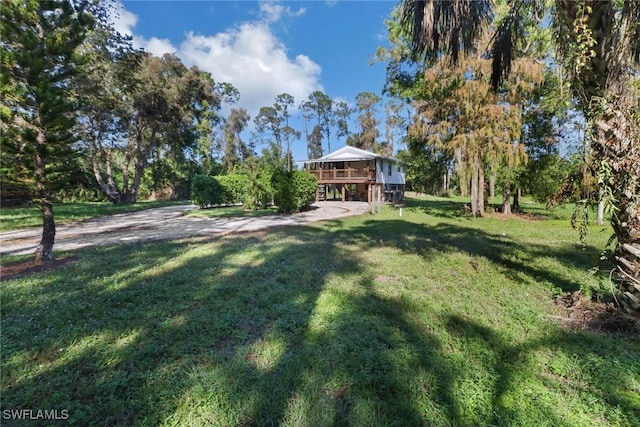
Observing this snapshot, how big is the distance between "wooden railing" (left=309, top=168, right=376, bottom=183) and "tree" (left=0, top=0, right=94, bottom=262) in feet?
63.3

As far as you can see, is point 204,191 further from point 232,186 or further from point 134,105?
point 134,105

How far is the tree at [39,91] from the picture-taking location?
4789 mm

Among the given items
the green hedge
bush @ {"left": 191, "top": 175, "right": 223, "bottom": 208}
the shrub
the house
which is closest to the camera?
the green hedge

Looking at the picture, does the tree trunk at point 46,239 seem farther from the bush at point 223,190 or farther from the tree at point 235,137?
the tree at point 235,137

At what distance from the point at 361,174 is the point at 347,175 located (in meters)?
1.28

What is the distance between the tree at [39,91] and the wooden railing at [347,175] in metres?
19.3

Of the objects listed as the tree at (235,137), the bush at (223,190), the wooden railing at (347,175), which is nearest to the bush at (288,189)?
the bush at (223,190)

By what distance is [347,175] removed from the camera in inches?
963

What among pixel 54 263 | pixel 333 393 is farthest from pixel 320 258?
pixel 54 263

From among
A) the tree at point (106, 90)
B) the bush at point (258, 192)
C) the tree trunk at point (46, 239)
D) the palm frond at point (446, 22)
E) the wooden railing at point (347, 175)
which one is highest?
the tree at point (106, 90)

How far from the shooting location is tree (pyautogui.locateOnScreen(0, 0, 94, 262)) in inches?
189

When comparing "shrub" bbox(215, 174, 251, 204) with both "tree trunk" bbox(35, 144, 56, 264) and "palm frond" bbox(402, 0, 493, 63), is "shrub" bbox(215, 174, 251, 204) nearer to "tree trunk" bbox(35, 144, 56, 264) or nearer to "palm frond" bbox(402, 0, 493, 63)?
"tree trunk" bbox(35, 144, 56, 264)

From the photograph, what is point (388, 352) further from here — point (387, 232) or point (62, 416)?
point (387, 232)

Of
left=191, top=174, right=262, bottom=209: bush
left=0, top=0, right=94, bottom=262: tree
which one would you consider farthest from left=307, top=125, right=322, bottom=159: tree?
left=0, top=0, right=94, bottom=262: tree
